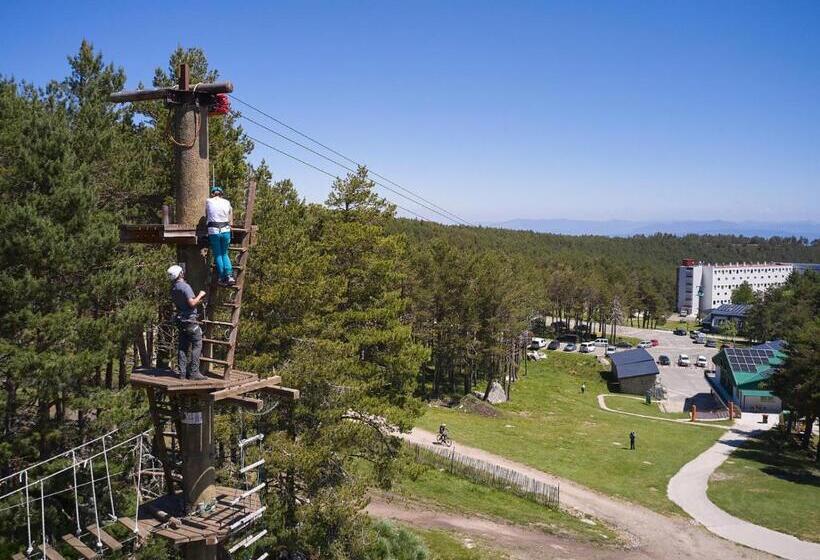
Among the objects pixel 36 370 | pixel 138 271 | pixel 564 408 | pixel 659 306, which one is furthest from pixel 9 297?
pixel 659 306

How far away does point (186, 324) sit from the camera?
6234mm

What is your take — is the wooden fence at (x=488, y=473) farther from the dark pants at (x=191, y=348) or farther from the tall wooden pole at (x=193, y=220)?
the dark pants at (x=191, y=348)

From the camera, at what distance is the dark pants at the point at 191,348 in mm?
6043

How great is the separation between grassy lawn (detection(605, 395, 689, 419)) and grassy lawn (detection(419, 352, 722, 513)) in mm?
2050

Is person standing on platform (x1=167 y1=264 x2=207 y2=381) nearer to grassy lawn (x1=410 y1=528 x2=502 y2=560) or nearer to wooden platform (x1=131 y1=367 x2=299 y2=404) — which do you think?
wooden platform (x1=131 y1=367 x2=299 y2=404)

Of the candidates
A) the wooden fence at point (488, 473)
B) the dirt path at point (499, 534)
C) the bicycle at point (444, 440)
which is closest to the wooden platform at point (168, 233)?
the dirt path at point (499, 534)

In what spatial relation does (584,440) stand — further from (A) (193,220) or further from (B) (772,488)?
(A) (193,220)

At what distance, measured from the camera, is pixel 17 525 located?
12531 mm

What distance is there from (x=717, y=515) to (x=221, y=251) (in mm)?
29335

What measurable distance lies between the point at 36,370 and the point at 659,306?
110 metres

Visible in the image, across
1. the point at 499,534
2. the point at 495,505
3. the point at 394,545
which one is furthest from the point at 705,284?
the point at 394,545

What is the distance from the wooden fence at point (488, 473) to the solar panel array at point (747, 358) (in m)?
35.5

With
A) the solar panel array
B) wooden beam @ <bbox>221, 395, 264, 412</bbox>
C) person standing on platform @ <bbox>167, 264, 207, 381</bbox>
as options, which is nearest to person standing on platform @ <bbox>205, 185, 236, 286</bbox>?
person standing on platform @ <bbox>167, 264, 207, 381</bbox>

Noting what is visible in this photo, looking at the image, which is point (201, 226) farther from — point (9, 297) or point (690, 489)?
point (690, 489)
